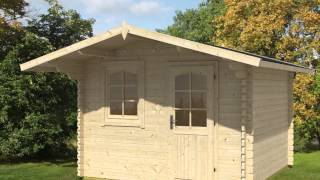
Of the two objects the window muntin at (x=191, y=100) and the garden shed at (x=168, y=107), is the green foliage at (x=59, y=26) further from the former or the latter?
the window muntin at (x=191, y=100)

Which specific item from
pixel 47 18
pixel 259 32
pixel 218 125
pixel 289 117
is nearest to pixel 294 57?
pixel 259 32

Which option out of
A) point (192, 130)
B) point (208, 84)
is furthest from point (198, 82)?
point (192, 130)

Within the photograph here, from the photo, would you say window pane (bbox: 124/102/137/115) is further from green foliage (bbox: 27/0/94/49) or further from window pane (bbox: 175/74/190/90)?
green foliage (bbox: 27/0/94/49)

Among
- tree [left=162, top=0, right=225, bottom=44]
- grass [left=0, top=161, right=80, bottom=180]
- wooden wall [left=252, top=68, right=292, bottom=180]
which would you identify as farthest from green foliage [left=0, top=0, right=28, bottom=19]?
tree [left=162, top=0, right=225, bottom=44]

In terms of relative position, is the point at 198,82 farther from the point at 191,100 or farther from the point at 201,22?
the point at 201,22

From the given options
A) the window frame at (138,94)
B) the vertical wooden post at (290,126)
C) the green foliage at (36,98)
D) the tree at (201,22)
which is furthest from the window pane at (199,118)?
the tree at (201,22)

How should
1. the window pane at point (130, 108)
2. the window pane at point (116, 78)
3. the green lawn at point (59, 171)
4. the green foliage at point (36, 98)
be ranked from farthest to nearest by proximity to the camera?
1. the green foliage at point (36, 98)
2. the green lawn at point (59, 171)
3. the window pane at point (116, 78)
4. the window pane at point (130, 108)

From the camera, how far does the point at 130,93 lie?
9.86 meters

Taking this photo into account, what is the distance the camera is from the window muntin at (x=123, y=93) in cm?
984

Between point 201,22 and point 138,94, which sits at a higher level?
point 201,22

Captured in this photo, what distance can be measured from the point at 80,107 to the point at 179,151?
2.62 meters

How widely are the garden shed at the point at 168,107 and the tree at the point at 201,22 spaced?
17.9m

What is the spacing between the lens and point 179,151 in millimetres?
9328

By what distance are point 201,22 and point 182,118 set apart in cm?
2569
